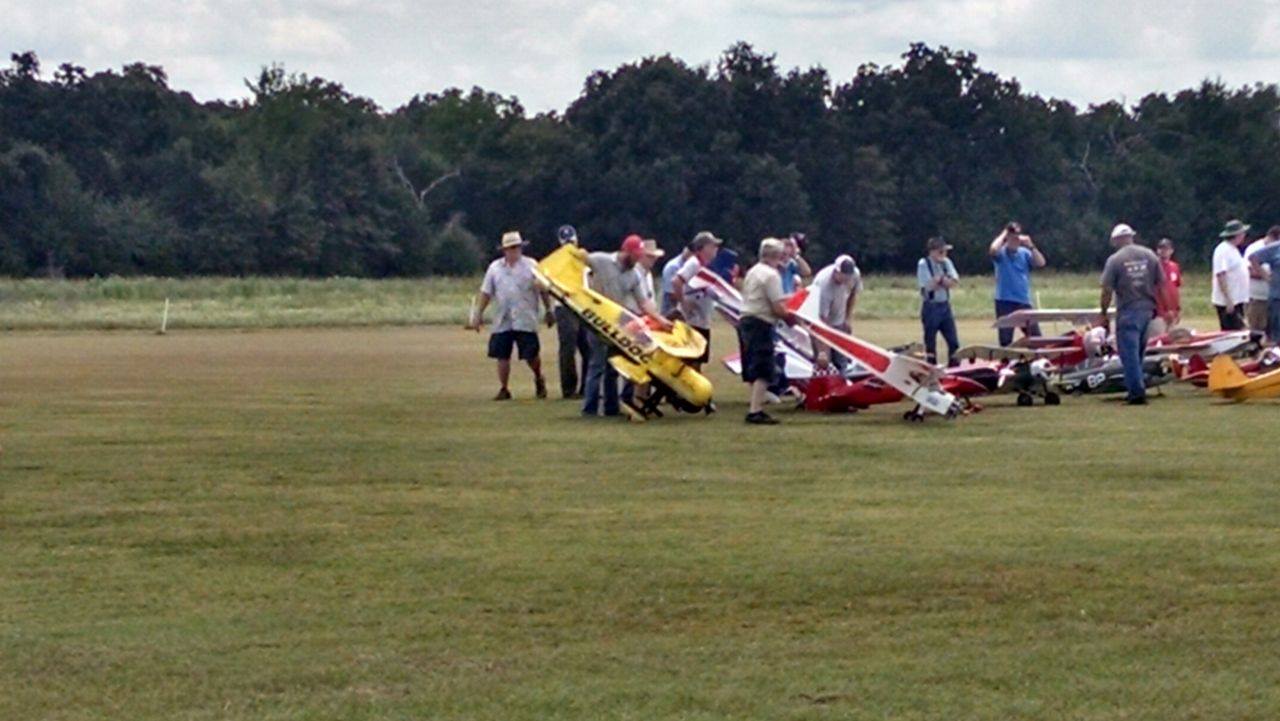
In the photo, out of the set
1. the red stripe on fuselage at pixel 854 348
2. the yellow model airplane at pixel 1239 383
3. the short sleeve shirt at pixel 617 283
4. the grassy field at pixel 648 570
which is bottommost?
the grassy field at pixel 648 570

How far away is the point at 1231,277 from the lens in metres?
26.1

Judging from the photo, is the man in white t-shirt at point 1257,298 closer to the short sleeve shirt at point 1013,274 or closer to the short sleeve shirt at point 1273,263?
the short sleeve shirt at point 1273,263

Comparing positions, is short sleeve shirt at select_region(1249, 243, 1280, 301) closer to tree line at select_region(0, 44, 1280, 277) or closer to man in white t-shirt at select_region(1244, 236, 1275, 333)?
man in white t-shirt at select_region(1244, 236, 1275, 333)

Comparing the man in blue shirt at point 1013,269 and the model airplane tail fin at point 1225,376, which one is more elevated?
the man in blue shirt at point 1013,269

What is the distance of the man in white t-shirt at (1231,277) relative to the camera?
2576 centimetres

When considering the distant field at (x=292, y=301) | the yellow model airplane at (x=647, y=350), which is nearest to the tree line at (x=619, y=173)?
the distant field at (x=292, y=301)

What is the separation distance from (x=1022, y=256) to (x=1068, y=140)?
84.3 metres

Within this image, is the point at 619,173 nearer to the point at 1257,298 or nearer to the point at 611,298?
the point at 1257,298

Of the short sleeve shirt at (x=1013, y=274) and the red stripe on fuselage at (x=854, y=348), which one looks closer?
the red stripe on fuselage at (x=854, y=348)

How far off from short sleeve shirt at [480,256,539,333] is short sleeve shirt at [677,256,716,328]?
1.66 m

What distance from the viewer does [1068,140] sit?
10731 centimetres

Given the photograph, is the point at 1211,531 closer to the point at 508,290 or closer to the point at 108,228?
the point at 508,290

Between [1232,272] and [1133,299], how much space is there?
19.6ft

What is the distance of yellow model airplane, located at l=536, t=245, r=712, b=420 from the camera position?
20.1m
